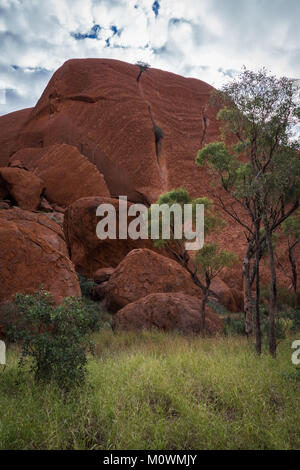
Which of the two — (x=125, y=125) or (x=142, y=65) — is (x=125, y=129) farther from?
(x=142, y=65)

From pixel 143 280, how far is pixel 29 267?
6913 mm

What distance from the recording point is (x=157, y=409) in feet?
12.5

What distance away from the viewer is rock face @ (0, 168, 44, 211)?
23641 millimetres

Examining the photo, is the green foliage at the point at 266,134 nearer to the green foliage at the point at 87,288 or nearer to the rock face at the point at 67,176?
the green foliage at the point at 87,288

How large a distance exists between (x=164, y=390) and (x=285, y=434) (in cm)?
163

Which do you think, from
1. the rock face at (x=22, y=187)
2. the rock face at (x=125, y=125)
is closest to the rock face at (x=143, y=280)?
the rock face at (x=22, y=187)

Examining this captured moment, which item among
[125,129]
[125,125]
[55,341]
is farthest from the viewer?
[125,125]

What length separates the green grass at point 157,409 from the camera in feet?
10.4

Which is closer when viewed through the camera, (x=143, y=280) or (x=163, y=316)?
(x=163, y=316)

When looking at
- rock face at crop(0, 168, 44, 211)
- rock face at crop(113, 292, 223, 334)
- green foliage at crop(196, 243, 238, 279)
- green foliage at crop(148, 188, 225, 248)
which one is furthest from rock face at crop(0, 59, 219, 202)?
rock face at crop(113, 292, 223, 334)

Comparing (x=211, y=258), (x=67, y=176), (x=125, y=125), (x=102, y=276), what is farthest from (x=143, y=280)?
(x=125, y=125)

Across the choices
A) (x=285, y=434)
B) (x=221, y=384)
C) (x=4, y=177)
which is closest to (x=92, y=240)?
(x=4, y=177)

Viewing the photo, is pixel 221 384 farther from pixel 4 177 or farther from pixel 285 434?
pixel 4 177

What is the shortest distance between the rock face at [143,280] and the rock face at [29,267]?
16.8 feet
